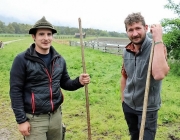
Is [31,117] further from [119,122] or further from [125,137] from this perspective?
[119,122]

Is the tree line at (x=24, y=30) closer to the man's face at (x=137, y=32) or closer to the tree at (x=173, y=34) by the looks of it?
the tree at (x=173, y=34)

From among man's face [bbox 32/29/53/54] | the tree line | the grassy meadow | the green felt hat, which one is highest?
the tree line

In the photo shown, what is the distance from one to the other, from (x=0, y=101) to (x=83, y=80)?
5.38 m

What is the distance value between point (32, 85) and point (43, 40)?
55 centimetres

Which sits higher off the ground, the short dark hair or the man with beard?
the short dark hair

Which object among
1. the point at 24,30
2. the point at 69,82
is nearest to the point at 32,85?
the point at 69,82

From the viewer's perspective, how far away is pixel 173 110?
650cm

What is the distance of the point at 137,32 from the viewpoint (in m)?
2.86

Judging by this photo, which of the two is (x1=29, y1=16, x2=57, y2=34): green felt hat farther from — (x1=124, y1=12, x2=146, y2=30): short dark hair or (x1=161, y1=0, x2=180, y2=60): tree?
(x1=161, y1=0, x2=180, y2=60): tree

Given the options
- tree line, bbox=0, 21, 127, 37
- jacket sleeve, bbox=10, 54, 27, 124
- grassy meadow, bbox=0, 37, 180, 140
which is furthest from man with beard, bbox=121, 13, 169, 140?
tree line, bbox=0, 21, 127, 37

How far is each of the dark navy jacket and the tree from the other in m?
9.69

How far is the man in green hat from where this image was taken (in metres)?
2.90

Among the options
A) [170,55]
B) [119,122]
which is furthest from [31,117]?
[170,55]

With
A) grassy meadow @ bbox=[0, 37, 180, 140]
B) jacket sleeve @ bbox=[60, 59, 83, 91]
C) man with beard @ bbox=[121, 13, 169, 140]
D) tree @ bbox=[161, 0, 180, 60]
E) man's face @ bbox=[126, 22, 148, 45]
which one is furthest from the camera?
tree @ bbox=[161, 0, 180, 60]
